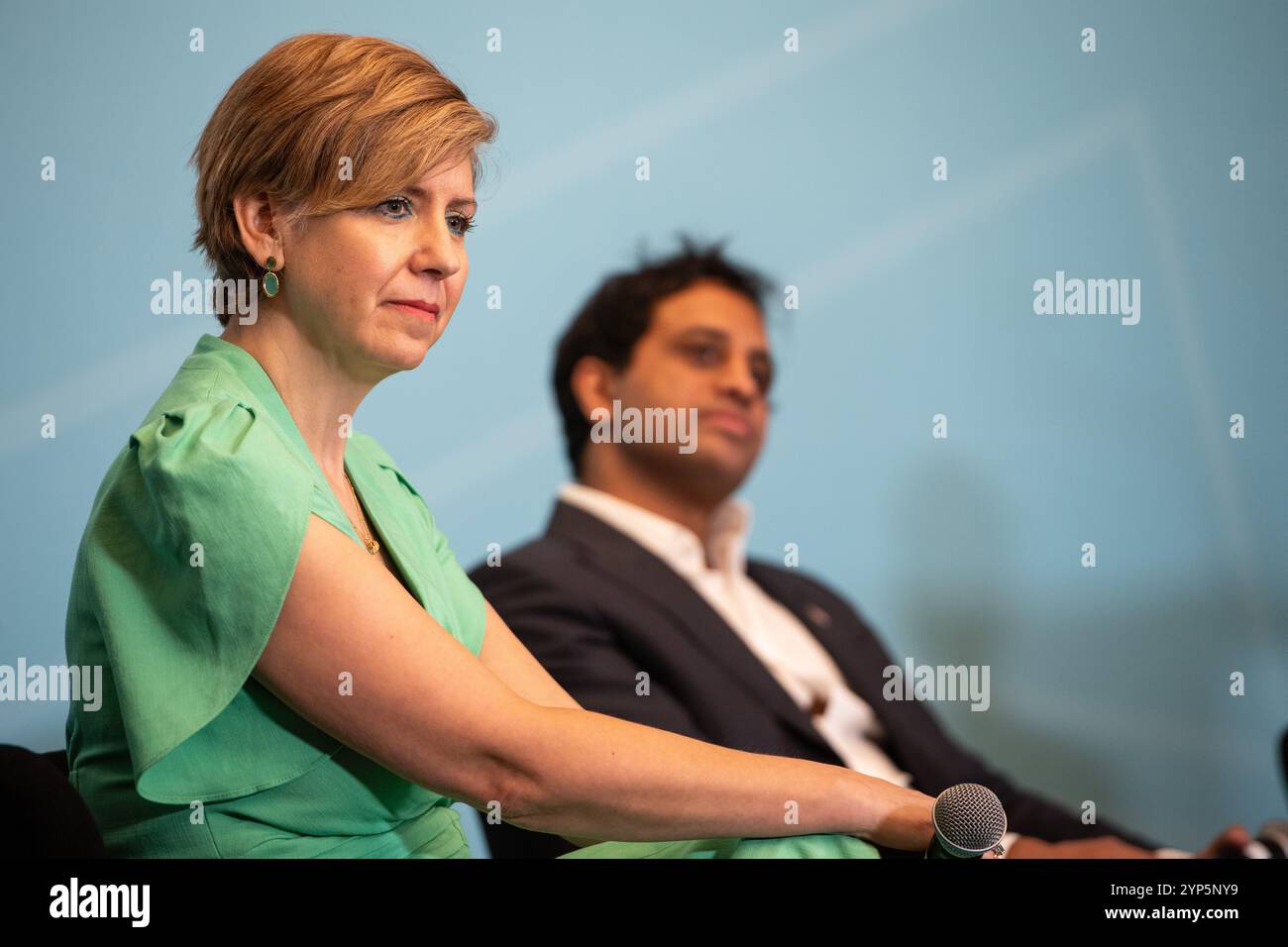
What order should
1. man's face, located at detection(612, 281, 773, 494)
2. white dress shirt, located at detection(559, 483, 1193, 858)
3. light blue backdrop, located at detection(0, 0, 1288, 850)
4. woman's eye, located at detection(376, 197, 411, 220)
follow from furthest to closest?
light blue backdrop, located at detection(0, 0, 1288, 850) < man's face, located at detection(612, 281, 773, 494) < white dress shirt, located at detection(559, 483, 1193, 858) < woman's eye, located at detection(376, 197, 411, 220)

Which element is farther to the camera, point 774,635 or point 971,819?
point 774,635

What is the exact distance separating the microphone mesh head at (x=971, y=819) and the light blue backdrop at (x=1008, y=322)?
179cm

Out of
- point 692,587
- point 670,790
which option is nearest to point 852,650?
point 692,587

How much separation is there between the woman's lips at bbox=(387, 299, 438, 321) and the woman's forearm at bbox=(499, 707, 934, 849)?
377mm

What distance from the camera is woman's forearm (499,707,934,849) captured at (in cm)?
107

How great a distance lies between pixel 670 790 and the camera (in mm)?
1079

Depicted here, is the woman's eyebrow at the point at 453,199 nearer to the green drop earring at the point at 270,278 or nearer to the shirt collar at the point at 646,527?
the green drop earring at the point at 270,278

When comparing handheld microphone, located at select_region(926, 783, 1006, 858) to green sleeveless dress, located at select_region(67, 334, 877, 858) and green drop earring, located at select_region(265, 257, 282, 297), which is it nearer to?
green sleeveless dress, located at select_region(67, 334, 877, 858)

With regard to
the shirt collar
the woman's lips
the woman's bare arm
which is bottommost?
the woman's bare arm

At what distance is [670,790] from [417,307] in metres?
0.48

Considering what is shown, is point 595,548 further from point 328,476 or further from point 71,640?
point 71,640

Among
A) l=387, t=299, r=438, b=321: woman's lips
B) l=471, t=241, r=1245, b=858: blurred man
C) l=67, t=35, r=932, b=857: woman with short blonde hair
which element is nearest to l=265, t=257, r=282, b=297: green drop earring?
l=67, t=35, r=932, b=857: woman with short blonde hair

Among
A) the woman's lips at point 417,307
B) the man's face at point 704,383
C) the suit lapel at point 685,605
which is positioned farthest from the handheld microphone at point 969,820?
the man's face at point 704,383

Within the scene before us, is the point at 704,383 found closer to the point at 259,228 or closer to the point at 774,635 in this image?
the point at 774,635
